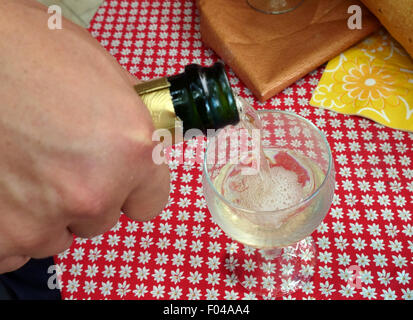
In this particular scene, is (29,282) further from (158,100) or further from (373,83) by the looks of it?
(373,83)

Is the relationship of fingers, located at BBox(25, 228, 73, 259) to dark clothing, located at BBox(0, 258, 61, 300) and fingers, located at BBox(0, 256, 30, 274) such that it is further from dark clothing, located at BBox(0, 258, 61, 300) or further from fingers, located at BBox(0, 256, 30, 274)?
dark clothing, located at BBox(0, 258, 61, 300)

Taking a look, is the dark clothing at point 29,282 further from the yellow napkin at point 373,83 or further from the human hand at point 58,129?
the yellow napkin at point 373,83

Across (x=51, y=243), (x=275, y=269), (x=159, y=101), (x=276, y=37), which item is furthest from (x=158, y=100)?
(x=276, y=37)

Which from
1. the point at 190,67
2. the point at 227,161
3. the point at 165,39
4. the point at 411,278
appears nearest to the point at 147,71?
the point at 165,39

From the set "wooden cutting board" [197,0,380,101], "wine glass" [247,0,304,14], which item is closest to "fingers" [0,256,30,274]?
"wooden cutting board" [197,0,380,101]

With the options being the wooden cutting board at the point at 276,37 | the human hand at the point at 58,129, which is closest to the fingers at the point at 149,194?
the human hand at the point at 58,129

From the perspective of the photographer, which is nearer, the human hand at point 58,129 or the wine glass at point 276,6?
the human hand at point 58,129
